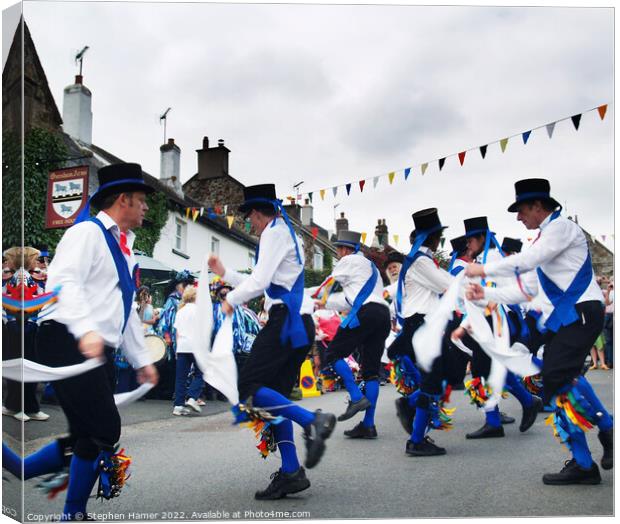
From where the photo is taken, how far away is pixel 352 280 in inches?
185

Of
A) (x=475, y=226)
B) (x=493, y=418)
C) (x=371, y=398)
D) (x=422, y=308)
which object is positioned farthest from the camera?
(x=493, y=418)

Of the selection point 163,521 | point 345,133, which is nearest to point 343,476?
point 163,521

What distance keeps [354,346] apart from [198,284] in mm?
1326

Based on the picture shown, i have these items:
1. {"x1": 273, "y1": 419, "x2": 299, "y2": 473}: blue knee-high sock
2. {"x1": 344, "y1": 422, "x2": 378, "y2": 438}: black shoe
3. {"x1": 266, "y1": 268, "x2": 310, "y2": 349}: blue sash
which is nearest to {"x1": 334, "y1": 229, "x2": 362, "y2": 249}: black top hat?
{"x1": 266, "y1": 268, "x2": 310, "y2": 349}: blue sash

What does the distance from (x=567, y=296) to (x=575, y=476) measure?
1.12 m

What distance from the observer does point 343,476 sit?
158 inches

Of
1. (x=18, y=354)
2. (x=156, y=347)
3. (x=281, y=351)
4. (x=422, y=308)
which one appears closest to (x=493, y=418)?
(x=422, y=308)

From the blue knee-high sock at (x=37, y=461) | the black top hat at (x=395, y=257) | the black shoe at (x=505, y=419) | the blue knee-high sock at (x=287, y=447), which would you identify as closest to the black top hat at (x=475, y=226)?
the black top hat at (x=395, y=257)

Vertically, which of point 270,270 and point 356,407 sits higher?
point 270,270

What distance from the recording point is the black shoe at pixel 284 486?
3.81 m

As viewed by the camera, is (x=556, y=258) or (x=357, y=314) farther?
(x=357, y=314)

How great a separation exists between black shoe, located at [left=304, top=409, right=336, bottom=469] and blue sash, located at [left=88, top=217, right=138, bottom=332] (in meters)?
1.26

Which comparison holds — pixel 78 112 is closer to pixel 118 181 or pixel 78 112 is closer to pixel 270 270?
pixel 118 181

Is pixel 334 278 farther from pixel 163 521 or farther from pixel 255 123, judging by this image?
pixel 163 521
